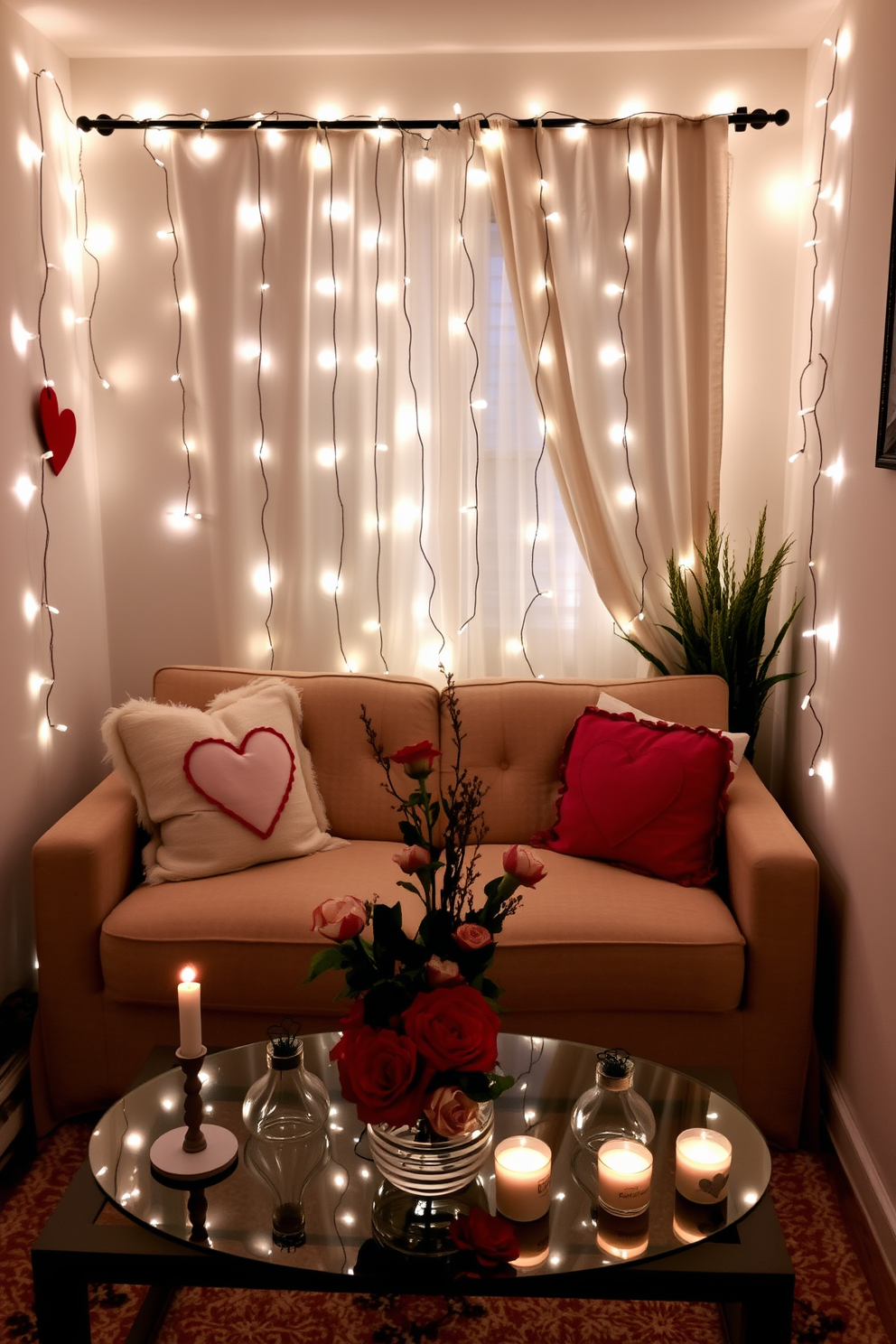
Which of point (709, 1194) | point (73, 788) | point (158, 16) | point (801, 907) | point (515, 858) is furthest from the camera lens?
point (73, 788)

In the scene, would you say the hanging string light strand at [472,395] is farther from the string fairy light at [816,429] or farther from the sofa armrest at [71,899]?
the sofa armrest at [71,899]

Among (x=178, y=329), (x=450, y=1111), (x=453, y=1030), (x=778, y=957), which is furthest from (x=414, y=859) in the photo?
(x=178, y=329)

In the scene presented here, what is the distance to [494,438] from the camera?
10.7ft

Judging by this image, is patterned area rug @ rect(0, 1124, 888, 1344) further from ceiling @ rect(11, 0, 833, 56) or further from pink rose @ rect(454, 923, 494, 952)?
ceiling @ rect(11, 0, 833, 56)

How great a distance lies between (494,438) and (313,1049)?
6.32ft

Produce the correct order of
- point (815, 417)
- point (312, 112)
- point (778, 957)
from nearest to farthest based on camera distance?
point (778, 957) < point (815, 417) < point (312, 112)

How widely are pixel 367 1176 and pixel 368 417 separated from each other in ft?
7.32

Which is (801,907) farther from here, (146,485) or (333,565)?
(146,485)

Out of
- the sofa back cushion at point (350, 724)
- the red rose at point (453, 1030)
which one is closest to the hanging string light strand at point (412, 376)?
the sofa back cushion at point (350, 724)

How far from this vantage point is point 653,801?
2.65m

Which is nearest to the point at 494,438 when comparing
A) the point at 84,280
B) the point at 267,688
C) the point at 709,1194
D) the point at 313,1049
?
the point at 267,688

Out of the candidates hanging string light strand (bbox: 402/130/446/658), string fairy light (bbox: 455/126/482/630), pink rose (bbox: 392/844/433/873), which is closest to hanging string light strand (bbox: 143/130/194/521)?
hanging string light strand (bbox: 402/130/446/658)

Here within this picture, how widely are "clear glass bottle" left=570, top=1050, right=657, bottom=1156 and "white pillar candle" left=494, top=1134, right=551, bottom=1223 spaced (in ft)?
0.29

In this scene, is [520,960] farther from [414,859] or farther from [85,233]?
[85,233]
